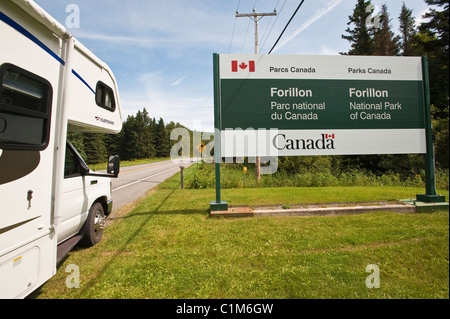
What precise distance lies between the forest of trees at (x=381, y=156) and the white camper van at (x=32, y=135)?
313 centimetres

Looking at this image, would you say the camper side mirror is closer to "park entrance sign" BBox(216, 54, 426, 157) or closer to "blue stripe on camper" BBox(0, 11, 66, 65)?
"blue stripe on camper" BBox(0, 11, 66, 65)

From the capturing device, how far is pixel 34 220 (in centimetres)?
233

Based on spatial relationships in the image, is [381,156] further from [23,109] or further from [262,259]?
[23,109]

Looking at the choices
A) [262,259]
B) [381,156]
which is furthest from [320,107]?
[381,156]

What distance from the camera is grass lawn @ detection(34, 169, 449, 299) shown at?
99.0 inches

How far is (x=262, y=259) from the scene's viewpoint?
3340 millimetres

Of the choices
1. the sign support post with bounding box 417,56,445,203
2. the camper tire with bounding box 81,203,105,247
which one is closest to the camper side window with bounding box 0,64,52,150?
the camper tire with bounding box 81,203,105,247

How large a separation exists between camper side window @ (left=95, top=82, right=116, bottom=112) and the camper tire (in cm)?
195

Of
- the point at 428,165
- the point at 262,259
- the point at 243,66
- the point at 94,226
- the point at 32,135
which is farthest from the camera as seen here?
the point at 428,165

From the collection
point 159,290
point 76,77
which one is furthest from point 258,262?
point 76,77

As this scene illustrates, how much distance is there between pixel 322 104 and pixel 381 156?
12807mm

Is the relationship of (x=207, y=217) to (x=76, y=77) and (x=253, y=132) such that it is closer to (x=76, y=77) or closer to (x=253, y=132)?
(x=253, y=132)

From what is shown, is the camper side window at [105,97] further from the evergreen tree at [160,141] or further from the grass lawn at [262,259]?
the evergreen tree at [160,141]

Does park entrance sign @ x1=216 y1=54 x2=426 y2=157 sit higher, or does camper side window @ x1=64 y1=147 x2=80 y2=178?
park entrance sign @ x1=216 y1=54 x2=426 y2=157
